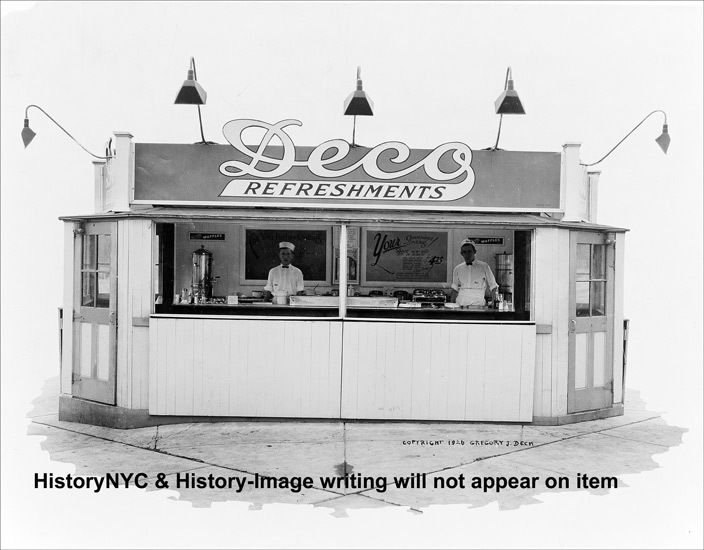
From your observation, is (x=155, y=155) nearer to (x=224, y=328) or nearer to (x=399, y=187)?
(x=224, y=328)

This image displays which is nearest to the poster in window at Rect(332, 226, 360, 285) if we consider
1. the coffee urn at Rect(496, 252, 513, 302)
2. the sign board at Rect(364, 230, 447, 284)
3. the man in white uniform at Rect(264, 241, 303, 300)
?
the sign board at Rect(364, 230, 447, 284)

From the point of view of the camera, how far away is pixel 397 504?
19.4ft

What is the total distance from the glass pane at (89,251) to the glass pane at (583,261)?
5.95 metres

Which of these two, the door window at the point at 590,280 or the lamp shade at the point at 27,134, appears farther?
the door window at the point at 590,280

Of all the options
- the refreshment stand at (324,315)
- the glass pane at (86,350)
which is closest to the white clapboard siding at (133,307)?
the refreshment stand at (324,315)

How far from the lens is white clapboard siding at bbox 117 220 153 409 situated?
27.6 feet

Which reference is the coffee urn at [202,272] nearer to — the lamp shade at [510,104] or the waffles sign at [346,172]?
the waffles sign at [346,172]

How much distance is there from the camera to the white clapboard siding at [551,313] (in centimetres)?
853

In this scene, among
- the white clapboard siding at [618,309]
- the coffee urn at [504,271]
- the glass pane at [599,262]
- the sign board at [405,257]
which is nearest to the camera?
the glass pane at [599,262]

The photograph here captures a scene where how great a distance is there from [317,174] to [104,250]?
2.75 m

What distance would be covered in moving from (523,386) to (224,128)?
4683 millimetres

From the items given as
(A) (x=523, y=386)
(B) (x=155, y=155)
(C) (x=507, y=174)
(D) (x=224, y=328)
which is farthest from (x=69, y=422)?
(C) (x=507, y=174)

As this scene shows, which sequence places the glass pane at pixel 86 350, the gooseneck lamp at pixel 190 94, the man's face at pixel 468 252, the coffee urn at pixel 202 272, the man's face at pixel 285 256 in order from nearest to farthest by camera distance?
the gooseneck lamp at pixel 190 94 < the glass pane at pixel 86 350 < the man's face at pixel 468 252 < the man's face at pixel 285 256 < the coffee urn at pixel 202 272

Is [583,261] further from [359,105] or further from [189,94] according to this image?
[189,94]
